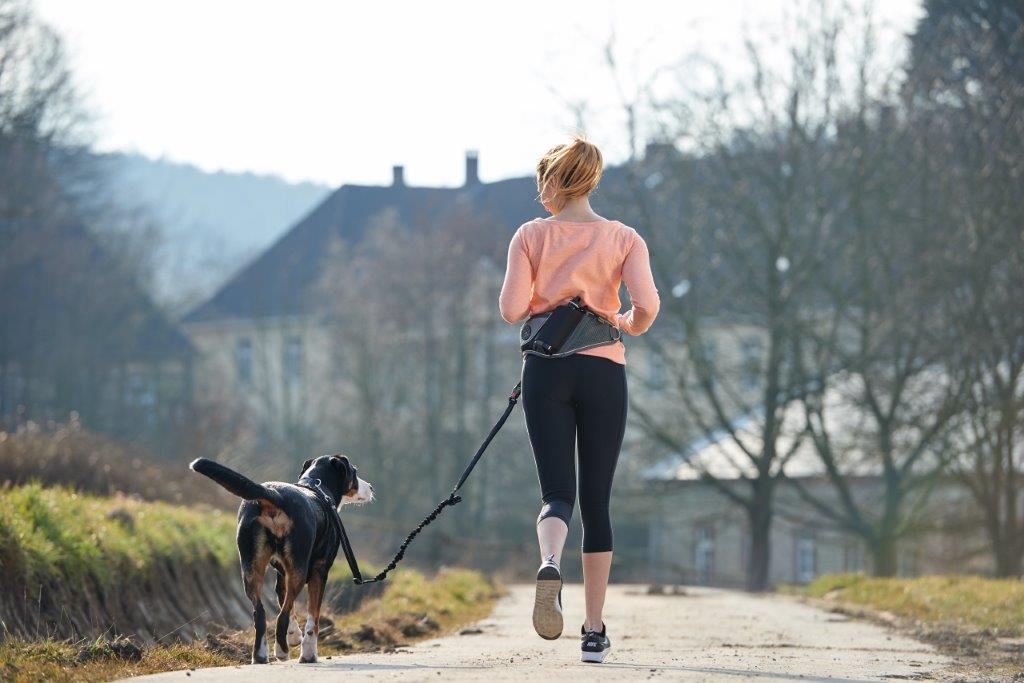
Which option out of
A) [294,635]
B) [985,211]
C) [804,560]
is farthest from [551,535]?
[804,560]

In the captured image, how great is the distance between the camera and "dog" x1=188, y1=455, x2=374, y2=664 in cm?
777

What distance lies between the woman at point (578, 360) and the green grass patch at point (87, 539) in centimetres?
400

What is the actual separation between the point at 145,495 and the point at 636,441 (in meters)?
17.9

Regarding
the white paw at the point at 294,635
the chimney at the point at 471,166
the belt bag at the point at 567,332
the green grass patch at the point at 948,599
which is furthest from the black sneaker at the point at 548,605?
the chimney at the point at 471,166

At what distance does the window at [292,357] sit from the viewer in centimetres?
6412

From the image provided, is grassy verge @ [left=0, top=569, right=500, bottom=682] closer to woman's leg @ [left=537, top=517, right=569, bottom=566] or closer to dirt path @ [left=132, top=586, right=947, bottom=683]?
dirt path @ [left=132, top=586, right=947, bottom=683]

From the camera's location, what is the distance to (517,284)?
7512 mm

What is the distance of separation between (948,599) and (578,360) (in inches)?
314

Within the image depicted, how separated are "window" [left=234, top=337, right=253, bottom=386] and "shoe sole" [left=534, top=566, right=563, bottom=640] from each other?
198 ft

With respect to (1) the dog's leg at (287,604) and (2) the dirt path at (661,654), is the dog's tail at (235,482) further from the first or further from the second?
(2) the dirt path at (661,654)

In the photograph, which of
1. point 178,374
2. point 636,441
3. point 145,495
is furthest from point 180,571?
point 178,374

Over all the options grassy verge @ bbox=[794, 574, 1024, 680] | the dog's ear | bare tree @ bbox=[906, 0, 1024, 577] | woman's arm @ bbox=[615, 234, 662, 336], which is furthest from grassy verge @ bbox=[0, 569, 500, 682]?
bare tree @ bbox=[906, 0, 1024, 577]

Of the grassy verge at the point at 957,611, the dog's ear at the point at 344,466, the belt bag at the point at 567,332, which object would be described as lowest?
the grassy verge at the point at 957,611

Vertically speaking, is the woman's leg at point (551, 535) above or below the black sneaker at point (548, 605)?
above
